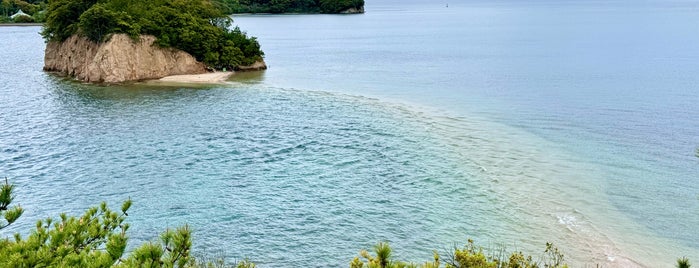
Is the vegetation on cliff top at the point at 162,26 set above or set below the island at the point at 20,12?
below

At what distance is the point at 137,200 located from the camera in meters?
20.7

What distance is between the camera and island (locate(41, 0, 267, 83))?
161 ft

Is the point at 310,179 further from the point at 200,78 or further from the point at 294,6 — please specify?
the point at 294,6

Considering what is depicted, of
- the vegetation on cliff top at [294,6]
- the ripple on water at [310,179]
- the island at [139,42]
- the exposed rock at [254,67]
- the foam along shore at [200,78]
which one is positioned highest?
the vegetation on cliff top at [294,6]

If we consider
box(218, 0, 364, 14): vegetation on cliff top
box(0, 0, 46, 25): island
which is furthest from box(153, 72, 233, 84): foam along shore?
box(218, 0, 364, 14): vegetation on cliff top

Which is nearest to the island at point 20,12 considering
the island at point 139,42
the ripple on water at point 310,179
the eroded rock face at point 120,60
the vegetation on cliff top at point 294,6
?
the vegetation on cliff top at point 294,6

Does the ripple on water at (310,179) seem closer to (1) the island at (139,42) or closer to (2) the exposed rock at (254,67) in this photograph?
(1) the island at (139,42)

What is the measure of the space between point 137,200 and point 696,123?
29.6m

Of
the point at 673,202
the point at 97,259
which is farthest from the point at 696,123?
the point at 97,259

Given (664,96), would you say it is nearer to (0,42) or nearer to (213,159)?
(213,159)

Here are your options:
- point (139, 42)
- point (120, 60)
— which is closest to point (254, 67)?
point (139, 42)

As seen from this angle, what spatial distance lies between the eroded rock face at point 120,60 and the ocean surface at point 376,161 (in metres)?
2.42

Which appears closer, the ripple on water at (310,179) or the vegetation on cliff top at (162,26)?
the ripple on water at (310,179)

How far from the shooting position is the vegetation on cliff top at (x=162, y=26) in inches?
1956
